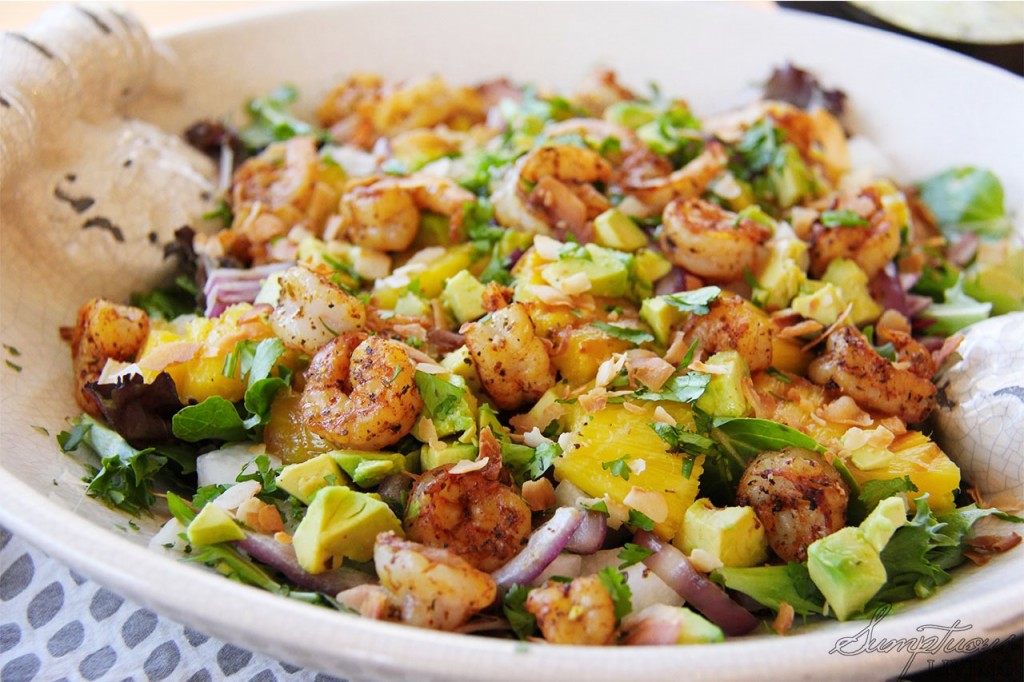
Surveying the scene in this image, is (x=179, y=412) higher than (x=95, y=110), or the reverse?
(x=95, y=110)

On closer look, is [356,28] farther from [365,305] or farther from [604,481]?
[604,481]

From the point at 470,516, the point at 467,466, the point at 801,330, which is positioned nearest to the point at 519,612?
the point at 470,516

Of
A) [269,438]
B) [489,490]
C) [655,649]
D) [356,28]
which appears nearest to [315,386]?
[269,438]

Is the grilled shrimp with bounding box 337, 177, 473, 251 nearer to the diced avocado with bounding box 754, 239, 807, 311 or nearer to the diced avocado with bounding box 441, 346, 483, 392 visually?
the diced avocado with bounding box 441, 346, 483, 392

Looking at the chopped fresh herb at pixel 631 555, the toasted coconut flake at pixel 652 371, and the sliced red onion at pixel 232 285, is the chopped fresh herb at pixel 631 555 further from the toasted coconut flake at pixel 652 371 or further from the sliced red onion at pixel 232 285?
the sliced red onion at pixel 232 285

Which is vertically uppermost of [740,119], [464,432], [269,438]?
[740,119]

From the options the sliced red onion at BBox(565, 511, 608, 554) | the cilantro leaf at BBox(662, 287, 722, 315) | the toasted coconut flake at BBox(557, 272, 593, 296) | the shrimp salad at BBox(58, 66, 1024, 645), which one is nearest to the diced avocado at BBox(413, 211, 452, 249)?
the shrimp salad at BBox(58, 66, 1024, 645)

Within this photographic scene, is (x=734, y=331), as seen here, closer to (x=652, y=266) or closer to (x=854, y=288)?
(x=652, y=266)
